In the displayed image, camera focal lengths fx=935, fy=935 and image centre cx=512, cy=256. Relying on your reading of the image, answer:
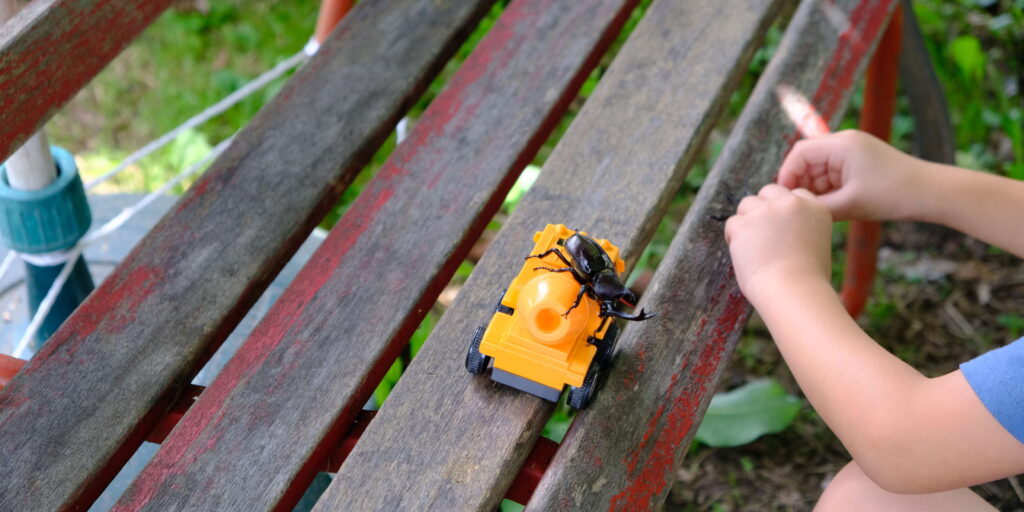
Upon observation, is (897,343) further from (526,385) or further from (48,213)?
(48,213)

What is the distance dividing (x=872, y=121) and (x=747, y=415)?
29.7 inches

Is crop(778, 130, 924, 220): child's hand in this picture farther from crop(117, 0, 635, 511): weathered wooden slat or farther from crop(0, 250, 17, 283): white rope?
crop(0, 250, 17, 283): white rope

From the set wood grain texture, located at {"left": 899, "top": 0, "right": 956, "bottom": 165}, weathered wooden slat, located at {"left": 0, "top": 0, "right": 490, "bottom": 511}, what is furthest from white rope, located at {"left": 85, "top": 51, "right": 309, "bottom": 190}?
wood grain texture, located at {"left": 899, "top": 0, "right": 956, "bottom": 165}

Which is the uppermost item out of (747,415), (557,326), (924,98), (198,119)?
(557,326)

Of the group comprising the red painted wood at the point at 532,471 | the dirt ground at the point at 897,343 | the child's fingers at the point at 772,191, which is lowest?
the dirt ground at the point at 897,343

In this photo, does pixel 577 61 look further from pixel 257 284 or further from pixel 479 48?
pixel 257 284

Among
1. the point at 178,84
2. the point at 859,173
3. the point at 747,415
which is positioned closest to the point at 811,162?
the point at 859,173

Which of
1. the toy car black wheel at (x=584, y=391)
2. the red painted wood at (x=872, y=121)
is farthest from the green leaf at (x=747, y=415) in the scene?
the toy car black wheel at (x=584, y=391)

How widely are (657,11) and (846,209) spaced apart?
1.86 feet

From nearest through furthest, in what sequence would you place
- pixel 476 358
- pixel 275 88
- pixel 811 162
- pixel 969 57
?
pixel 476 358 → pixel 811 162 → pixel 969 57 → pixel 275 88

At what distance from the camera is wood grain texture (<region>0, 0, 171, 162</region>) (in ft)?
3.92

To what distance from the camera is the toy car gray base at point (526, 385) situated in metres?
1.17

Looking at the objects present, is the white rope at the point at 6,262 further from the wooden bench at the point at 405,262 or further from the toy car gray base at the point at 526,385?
the toy car gray base at the point at 526,385

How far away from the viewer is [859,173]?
1476mm
